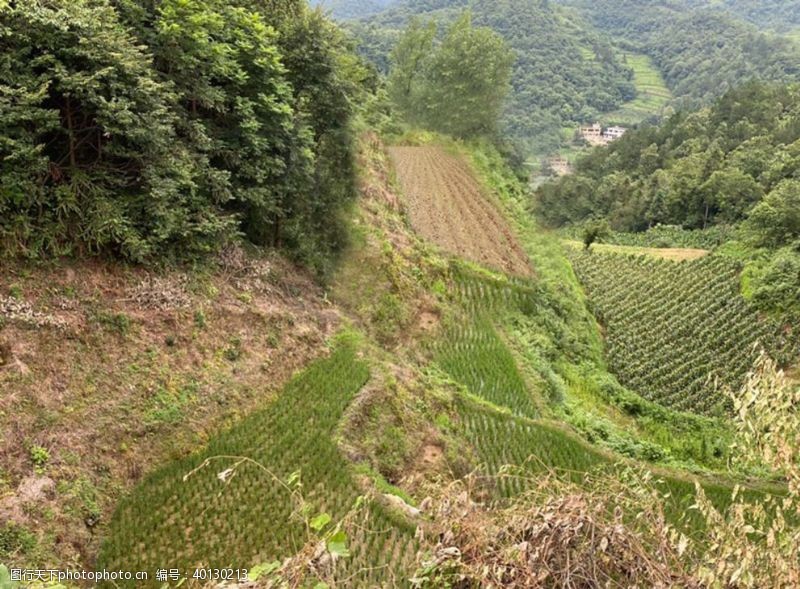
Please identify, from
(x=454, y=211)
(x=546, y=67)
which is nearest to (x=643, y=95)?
(x=546, y=67)

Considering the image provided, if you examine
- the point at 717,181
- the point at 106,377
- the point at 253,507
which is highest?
the point at 106,377

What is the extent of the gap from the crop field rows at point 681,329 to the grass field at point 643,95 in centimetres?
8727

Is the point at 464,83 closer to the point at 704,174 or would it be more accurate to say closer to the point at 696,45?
the point at 704,174

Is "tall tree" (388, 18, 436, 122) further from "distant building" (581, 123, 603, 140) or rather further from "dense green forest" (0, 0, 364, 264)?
"distant building" (581, 123, 603, 140)

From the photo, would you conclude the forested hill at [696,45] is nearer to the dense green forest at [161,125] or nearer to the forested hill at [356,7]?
the forested hill at [356,7]

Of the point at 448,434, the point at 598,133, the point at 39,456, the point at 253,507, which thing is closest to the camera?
the point at 39,456

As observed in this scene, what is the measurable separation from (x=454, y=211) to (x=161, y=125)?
17428mm

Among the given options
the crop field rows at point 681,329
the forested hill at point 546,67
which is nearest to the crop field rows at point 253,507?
the crop field rows at point 681,329

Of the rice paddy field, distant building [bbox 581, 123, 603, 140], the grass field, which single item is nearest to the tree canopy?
the rice paddy field

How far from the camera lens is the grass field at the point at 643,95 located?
113 metres

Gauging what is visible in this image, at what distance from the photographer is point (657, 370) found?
75.6 feet

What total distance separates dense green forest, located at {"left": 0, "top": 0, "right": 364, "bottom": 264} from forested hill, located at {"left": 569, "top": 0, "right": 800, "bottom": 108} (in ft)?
355

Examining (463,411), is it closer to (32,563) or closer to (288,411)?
(288,411)

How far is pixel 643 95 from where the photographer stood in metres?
125
